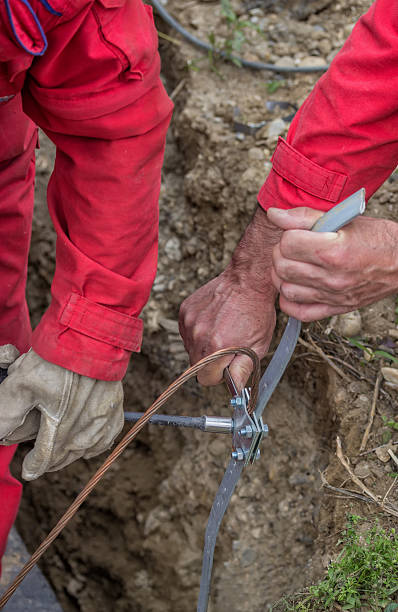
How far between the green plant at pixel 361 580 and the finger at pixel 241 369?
47cm

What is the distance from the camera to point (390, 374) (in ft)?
5.75

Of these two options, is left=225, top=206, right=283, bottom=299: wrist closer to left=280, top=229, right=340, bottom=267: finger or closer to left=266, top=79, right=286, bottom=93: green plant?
left=280, top=229, right=340, bottom=267: finger

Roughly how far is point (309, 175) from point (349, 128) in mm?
144

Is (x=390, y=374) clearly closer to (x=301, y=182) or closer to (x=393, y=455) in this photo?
(x=393, y=455)

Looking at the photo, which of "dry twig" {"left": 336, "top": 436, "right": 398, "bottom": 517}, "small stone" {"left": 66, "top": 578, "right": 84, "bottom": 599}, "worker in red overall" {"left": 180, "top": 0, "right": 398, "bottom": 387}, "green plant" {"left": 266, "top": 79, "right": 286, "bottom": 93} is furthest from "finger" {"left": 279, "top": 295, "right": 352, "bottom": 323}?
"small stone" {"left": 66, "top": 578, "right": 84, "bottom": 599}

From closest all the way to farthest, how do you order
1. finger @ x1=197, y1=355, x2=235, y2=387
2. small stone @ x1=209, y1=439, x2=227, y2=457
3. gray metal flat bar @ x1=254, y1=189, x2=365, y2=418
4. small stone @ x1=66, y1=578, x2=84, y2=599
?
gray metal flat bar @ x1=254, y1=189, x2=365, y2=418
finger @ x1=197, y1=355, x2=235, y2=387
small stone @ x1=209, y1=439, x2=227, y2=457
small stone @ x1=66, y1=578, x2=84, y2=599

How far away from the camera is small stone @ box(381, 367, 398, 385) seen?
5.72 feet

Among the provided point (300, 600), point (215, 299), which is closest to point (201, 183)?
point (215, 299)

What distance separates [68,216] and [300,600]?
1056mm

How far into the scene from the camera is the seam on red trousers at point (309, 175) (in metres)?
1.44

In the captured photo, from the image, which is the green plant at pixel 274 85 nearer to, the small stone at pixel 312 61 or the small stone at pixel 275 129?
the small stone at pixel 312 61

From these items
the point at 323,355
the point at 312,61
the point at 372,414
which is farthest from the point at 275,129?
the point at 372,414

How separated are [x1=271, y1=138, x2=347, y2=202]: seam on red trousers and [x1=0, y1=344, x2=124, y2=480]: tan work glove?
0.66 meters

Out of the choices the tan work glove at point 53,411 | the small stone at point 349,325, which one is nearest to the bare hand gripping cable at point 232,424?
the tan work glove at point 53,411
